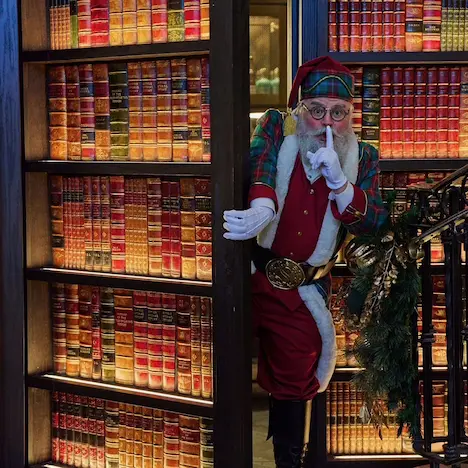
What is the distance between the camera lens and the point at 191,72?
2811 mm

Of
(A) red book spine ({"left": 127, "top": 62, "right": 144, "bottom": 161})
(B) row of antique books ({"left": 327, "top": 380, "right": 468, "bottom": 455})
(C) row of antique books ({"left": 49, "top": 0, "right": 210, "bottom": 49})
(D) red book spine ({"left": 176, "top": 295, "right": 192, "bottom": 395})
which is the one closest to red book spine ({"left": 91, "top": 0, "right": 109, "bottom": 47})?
(C) row of antique books ({"left": 49, "top": 0, "right": 210, "bottom": 49})

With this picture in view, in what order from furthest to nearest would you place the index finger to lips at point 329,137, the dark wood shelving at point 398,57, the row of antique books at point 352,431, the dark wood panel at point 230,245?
the row of antique books at point 352,431 < the dark wood shelving at point 398,57 < the index finger to lips at point 329,137 < the dark wood panel at point 230,245

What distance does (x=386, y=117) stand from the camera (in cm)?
347

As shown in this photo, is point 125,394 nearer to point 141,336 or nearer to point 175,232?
point 141,336

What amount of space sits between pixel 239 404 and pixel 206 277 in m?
0.37

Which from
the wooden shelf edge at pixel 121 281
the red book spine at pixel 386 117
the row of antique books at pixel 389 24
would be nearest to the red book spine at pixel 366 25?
the row of antique books at pixel 389 24

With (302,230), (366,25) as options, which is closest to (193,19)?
(302,230)

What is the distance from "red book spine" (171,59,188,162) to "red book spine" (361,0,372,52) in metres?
0.82

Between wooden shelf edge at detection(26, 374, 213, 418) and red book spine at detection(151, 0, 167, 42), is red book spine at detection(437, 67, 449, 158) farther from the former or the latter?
wooden shelf edge at detection(26, 374, 213, 418)

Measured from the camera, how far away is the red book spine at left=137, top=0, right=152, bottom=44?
9.34ft

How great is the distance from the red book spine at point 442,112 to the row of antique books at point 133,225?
3.40ft

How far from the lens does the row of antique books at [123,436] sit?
2.97 meters

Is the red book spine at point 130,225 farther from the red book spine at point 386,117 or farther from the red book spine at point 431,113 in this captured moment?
the red book spine at point 431,113

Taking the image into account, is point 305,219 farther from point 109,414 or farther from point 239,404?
point 109,414
